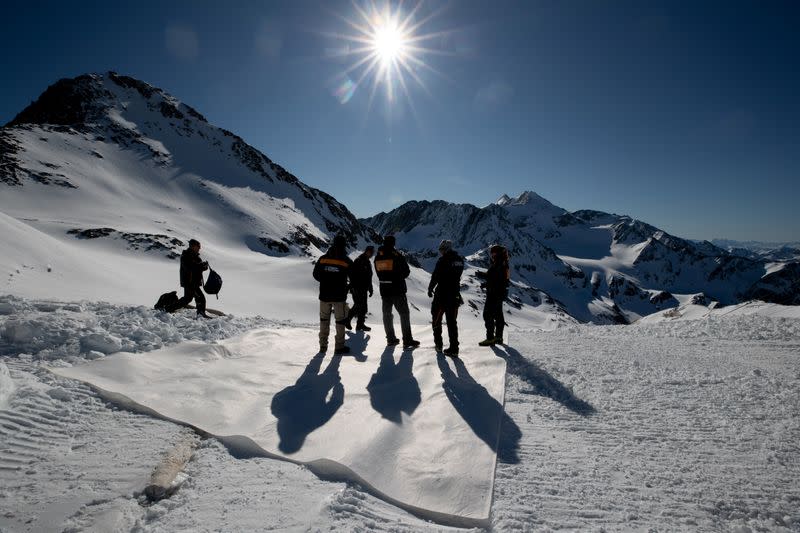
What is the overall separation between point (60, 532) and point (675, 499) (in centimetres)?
475

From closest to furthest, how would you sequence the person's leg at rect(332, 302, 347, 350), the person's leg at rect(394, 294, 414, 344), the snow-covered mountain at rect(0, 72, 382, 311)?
the person's leg at rect(332, 302, 347, 350), the person's leg at rect(394, 294, 414, 344), the snow-covered mountain at rect(0, 72, 382, 311)

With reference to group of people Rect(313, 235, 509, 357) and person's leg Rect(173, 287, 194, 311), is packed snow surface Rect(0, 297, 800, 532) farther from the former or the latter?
person's leg Rect(173, 287, 194, 311)

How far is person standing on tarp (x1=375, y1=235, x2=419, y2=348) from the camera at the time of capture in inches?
313

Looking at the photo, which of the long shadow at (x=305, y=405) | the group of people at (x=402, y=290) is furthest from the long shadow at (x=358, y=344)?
the long shadow at (x=305, y=405)

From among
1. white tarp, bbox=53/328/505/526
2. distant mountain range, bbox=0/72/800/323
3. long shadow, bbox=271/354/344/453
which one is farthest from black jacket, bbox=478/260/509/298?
distant mountain range, bbox=0/72/800/323

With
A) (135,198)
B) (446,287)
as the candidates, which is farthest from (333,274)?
(135,198)

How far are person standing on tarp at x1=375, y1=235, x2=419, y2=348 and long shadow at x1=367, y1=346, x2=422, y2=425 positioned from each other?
891mm

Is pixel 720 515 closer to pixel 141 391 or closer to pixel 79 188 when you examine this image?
pixel 141 391

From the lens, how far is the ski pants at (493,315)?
819 centimetres

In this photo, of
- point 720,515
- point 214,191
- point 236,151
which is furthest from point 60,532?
point 236,151

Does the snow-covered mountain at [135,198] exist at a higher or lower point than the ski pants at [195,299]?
higher

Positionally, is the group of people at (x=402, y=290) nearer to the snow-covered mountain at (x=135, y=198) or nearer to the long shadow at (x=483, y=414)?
the long shadow at (x=483, y=414)

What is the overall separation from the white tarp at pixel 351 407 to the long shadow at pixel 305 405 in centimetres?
1

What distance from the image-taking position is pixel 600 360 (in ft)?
23.1
